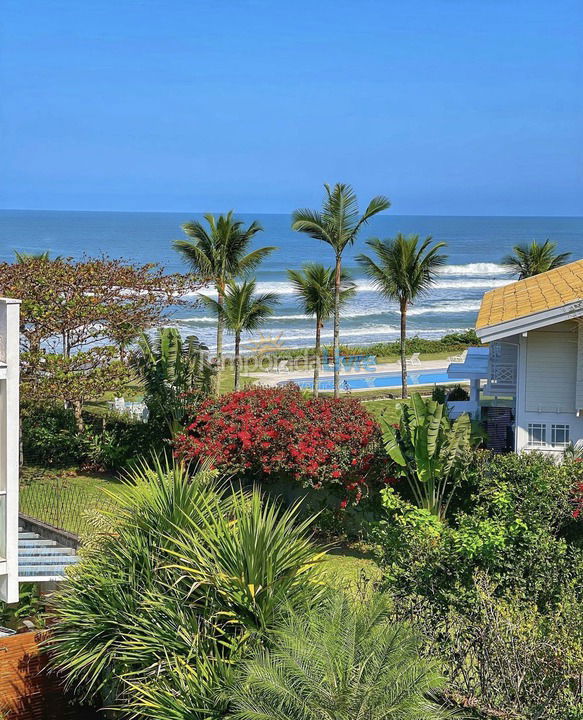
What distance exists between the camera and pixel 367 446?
1627cm

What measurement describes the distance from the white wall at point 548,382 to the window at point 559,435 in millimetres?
70

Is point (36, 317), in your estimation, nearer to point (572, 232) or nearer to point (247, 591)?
point (247, 591)

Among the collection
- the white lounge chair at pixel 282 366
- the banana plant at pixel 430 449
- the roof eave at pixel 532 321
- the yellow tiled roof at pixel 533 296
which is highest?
the yellow tiled roof at pixel 533 296

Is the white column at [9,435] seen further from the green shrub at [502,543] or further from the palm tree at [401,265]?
the palm tree at [401,265]

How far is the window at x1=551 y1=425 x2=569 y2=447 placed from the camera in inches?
688

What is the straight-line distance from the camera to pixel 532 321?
1692 cm

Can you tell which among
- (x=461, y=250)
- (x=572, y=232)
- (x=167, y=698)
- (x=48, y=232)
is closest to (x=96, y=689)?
(x=167, y=698)

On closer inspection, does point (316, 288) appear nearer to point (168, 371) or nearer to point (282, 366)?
point (168, 371)

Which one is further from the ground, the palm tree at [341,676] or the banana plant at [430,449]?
the banana plant at [430,449]

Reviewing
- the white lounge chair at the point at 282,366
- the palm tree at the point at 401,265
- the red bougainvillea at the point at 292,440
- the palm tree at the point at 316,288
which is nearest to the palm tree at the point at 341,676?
the red bougainvillea at the point at 292,440

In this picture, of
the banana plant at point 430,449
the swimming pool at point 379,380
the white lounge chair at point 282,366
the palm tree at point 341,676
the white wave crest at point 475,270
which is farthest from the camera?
the white wave crest at point 475,270

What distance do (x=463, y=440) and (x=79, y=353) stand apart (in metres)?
8.94

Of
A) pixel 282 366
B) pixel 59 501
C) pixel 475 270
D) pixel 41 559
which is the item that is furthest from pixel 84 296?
pixel 475 270

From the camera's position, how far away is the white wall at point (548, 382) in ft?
56.9
